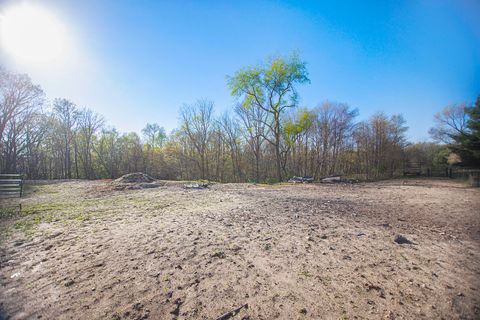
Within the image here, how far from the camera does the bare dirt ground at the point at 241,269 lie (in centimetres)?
180

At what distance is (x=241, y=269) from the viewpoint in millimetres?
2447

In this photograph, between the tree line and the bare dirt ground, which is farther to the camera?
the tree line

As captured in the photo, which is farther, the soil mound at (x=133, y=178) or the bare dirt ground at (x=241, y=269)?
the soil mound at (x=133, y=178)

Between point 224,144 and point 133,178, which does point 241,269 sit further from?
point 224,144

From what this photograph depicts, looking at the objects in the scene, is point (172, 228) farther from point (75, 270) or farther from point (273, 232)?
point (273, 232)

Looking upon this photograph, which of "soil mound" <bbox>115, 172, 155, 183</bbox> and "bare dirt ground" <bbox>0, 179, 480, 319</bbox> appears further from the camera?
"soil mound" <bbox>115, 172, 155, 183</bbox>

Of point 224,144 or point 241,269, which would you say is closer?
point 241,269

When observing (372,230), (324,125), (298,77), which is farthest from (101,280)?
(324,125)

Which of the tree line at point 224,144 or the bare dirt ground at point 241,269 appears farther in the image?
the tree line at point 224,144

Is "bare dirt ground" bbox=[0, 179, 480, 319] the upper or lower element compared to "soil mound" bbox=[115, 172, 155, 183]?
lower

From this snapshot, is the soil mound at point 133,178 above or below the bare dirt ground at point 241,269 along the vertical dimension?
above

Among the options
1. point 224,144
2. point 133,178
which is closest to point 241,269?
point 133,178

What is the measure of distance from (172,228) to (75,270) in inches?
65.4

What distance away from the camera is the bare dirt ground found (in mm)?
1801
